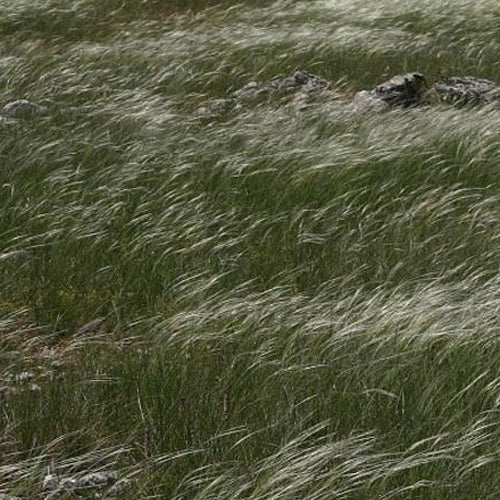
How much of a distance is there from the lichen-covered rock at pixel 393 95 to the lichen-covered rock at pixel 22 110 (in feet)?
9.59

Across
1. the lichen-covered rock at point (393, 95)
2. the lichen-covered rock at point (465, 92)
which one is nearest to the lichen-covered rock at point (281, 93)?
the lichen-covered rock at point (393, 95)

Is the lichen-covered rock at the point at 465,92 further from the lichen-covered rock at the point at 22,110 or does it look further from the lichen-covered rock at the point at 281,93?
the lichen-covered rock at the point at 22,110

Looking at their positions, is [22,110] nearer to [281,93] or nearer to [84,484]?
[281,93]

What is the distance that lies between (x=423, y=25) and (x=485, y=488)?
34.5ft

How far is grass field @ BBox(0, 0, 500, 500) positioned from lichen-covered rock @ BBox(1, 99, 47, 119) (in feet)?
1.02

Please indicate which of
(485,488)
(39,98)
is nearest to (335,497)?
(485,488)

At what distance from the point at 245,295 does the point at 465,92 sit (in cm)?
499

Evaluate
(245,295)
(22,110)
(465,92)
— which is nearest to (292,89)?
(465,92)

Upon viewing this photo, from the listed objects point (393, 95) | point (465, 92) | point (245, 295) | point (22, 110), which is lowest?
point (465, 92)

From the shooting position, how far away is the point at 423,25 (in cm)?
1230

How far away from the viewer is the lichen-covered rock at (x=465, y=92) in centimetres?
840

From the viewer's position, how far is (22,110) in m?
7.47

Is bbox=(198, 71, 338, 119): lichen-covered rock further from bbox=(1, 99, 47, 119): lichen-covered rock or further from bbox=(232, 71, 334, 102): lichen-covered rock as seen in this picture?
bbox=(1, 99, 47, 119): lichen-covered rock

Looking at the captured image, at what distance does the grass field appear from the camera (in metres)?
2.94
